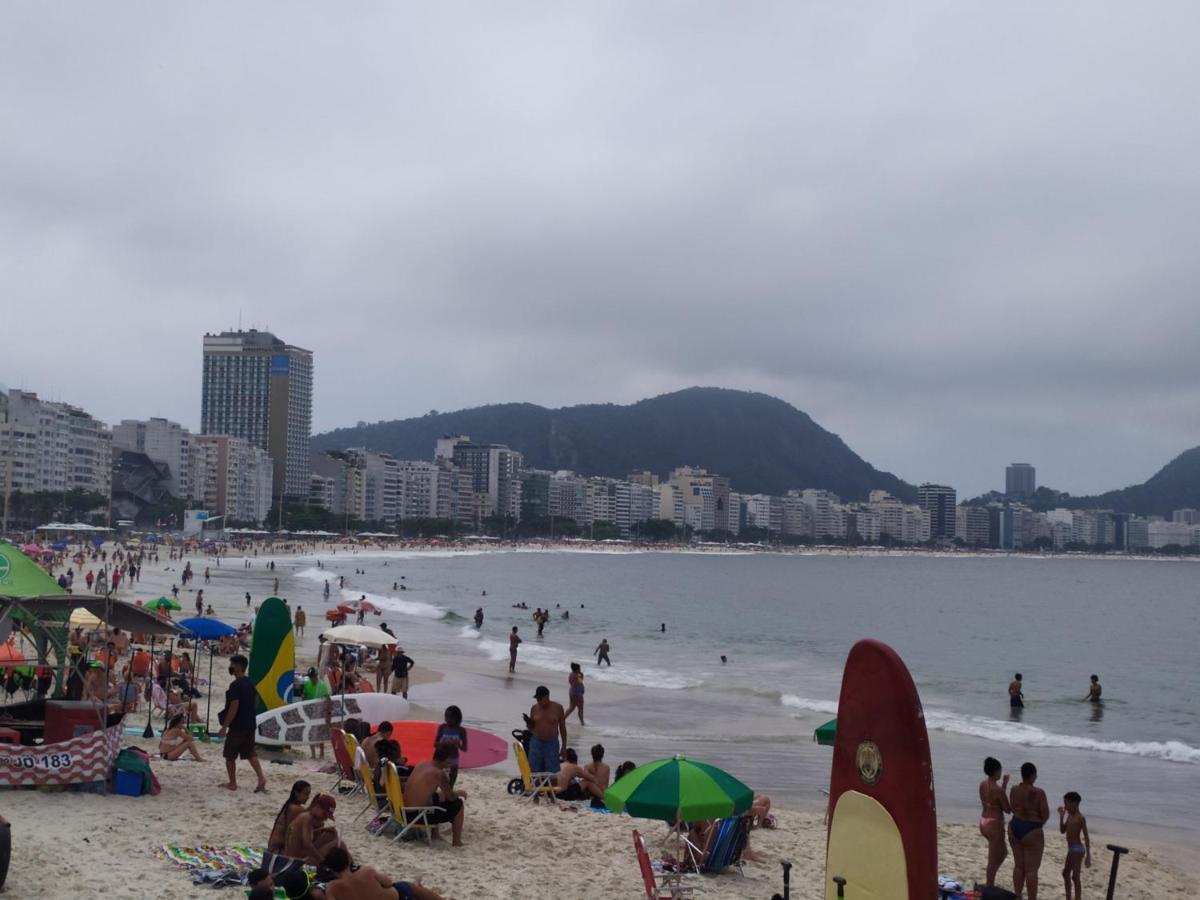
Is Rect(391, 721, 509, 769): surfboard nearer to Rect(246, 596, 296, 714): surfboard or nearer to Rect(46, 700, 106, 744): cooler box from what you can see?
Rect(46, 700, 106, 744): cooler box

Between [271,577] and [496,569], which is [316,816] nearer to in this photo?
[271,577]

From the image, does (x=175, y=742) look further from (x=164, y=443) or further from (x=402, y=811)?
(x=164, y=443)

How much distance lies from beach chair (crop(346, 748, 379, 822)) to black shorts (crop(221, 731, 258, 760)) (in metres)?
0.97

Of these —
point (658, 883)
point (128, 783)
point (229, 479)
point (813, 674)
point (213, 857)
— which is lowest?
point (813, 674)

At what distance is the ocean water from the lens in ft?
55.1

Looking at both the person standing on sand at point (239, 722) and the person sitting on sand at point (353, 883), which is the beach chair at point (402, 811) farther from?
the person sitting on sand at point (353, 883)

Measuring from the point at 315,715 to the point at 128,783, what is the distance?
266 centimetres

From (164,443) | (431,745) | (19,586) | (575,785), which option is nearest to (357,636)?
(575,785)

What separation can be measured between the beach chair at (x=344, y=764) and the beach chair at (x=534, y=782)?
1684 mm

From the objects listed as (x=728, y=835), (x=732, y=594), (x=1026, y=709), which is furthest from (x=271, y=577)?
(x=728, y=835)

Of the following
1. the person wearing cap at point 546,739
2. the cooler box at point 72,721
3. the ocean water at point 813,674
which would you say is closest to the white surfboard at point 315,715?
the person wearing cap at point 546,739

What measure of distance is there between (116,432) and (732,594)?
108199 millimetres

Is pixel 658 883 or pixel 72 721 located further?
pixel 72 721

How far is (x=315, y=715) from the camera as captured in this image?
1181 centimetres
